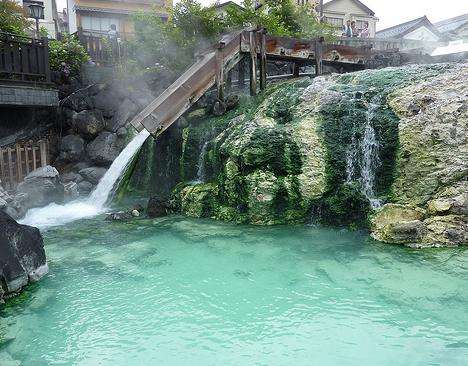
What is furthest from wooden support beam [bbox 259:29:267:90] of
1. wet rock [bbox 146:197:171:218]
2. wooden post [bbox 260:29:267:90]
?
wet rock [bbox 146:197:171:218]

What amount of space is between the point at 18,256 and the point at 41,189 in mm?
5923

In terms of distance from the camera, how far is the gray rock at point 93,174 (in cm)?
1436

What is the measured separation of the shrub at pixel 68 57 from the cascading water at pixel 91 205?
4.53 metres

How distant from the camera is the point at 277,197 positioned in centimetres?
955

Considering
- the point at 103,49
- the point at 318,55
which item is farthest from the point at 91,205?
the point at 103,49

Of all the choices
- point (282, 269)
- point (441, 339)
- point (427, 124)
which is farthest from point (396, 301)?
point (427, 124)

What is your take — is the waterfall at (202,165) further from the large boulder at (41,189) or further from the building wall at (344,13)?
the building wall at (344,13)

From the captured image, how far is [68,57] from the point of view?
16.5m

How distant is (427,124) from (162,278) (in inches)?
261

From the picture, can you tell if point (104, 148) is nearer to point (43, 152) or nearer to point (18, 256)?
point (43, 152)

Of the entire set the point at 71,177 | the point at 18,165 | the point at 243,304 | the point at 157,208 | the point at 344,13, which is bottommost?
the point at 243,304

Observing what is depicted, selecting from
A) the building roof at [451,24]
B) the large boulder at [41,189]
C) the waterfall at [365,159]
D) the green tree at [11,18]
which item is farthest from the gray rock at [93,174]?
the building roof at [451,24]

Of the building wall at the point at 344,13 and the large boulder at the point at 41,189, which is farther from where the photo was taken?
the building wall at the point at 344,13

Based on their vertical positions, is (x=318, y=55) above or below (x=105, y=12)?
below
